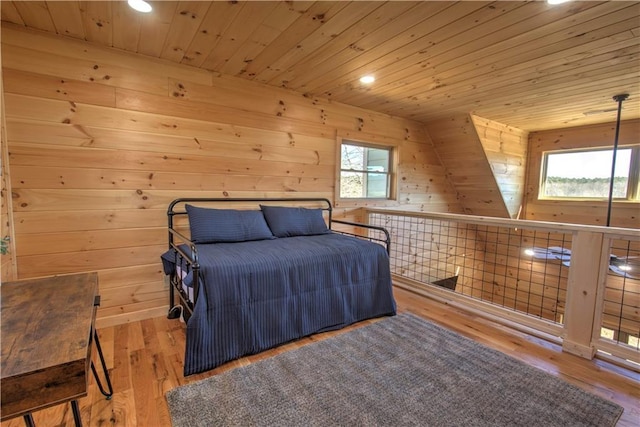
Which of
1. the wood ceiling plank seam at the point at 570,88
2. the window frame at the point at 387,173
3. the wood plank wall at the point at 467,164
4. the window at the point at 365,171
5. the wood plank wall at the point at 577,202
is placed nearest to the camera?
the wood ceiling plank seam at the point at 570,88

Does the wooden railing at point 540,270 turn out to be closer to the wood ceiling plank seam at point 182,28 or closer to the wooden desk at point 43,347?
the wood ceiling plank seam at point 182,28

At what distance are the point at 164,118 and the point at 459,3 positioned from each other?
2.22 metres

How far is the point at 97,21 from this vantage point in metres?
1.87

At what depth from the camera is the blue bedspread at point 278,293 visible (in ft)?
5.79

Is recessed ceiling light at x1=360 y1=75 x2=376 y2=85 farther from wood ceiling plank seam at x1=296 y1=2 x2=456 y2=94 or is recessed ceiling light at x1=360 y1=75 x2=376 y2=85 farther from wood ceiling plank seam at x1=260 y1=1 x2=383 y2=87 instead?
wood ceiling plank seam at x1=260 y1=1 x2=383 y2=87

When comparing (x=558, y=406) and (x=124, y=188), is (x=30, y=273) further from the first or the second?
(x=558, y=406)

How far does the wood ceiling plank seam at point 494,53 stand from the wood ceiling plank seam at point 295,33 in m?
0.85

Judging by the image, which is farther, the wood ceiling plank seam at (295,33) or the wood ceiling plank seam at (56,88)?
the wood ceiling plank seam at (56,88)

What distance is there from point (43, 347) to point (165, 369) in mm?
1141

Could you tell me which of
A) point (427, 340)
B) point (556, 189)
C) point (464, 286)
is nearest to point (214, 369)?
point (427, 340)

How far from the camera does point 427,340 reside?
2.15 metres

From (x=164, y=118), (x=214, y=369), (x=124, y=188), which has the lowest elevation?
(x=214, y=369)

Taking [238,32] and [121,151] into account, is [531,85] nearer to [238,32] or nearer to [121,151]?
[238,32]

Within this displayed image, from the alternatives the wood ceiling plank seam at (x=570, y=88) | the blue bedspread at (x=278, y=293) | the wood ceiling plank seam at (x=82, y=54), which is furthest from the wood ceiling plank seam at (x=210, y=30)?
the wood ceiling plank seam at (x=570, y=88)
